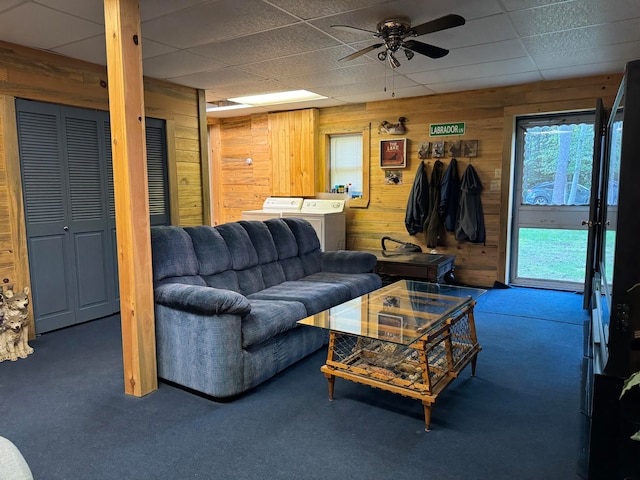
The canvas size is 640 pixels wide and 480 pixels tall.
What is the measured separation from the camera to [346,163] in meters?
6.31

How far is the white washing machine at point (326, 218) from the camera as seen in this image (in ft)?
18.7

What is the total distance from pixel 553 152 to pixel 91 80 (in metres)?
4.84

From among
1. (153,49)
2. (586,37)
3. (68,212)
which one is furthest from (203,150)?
(586,37)

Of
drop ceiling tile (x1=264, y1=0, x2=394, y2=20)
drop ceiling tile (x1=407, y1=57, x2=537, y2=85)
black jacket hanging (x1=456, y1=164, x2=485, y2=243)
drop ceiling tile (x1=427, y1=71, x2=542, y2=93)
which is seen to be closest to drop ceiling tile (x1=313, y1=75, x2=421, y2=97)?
drop ceiling tile (x1=407, y1=57, x2=537, y2=85)

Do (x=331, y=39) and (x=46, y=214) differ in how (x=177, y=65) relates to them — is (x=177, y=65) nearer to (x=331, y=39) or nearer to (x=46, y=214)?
(x=331, y=39)

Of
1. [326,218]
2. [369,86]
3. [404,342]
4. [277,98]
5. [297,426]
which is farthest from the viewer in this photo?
[277,98]

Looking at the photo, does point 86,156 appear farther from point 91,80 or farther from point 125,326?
point 125,326

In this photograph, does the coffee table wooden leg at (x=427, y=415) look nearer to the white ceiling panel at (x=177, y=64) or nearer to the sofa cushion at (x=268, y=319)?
the sofa cushion at (x=268, y=319)

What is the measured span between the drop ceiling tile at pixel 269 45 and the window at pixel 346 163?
2391 mm

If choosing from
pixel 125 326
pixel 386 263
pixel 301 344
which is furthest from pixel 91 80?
pixel 386 263

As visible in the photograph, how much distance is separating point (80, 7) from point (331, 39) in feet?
5.59

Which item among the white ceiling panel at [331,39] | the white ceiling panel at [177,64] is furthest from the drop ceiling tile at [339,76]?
the white ceiling panel at [177,64]

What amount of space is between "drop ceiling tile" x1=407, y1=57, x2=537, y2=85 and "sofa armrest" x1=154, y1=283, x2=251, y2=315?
3106mm

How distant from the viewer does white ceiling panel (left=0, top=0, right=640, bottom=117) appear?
280 cm
